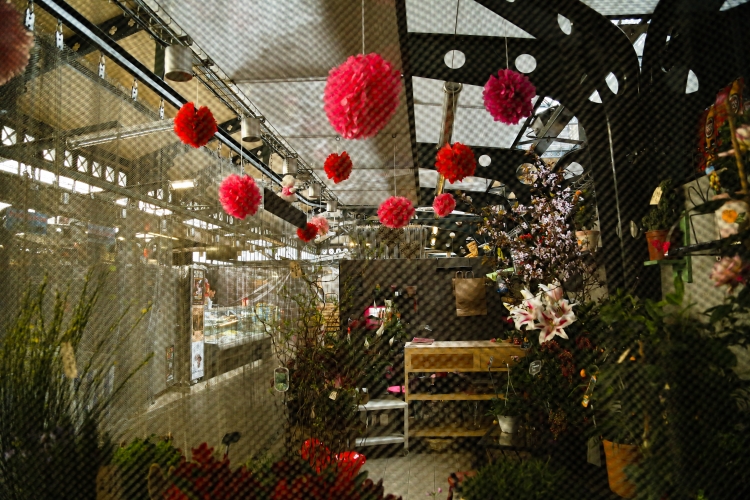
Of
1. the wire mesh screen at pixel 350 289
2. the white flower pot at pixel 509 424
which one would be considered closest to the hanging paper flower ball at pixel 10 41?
the wire mesh screen at pixel 350 289

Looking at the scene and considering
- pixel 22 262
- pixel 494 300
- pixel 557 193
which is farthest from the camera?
pixel 494 300

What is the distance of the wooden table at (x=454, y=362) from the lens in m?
3.54

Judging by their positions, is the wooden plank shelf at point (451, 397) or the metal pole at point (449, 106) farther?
the wooden plank shelf at point (451, 397)

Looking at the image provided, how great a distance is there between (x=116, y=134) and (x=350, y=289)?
1190 mm

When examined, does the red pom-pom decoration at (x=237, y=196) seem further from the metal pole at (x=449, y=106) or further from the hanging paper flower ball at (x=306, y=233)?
the hanging paper flower ball at (x=306, y=233)

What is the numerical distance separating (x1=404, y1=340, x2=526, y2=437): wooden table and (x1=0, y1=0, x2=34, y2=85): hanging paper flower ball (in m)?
3.17

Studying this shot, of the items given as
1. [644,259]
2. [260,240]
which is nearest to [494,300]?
[260,240]

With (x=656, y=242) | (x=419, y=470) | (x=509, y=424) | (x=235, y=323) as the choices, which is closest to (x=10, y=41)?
(x=656, y=242)

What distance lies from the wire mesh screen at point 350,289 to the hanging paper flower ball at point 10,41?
0.05 feet

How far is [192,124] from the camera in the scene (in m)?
1.81

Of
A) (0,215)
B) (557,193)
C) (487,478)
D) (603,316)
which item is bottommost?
(487,478)

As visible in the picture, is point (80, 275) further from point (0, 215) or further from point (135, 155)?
point (135, 155)

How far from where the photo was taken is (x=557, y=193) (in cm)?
244

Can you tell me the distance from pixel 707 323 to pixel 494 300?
10.8ft
